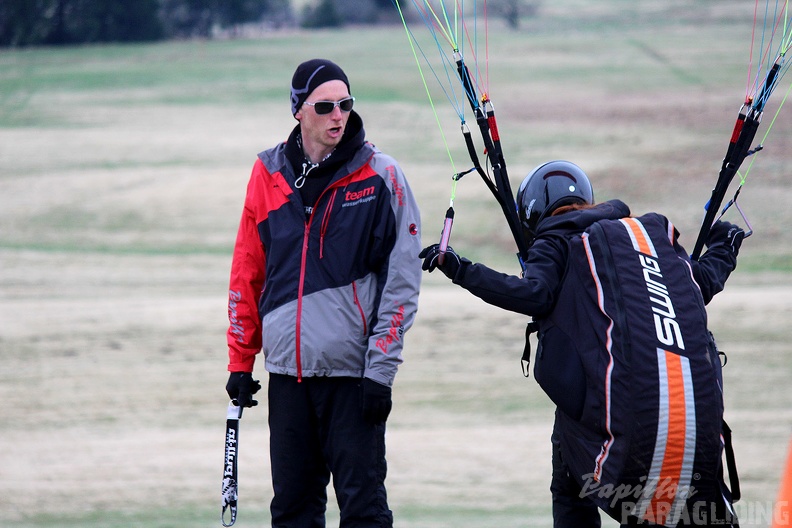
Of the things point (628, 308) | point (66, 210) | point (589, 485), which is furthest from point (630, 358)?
point (66, 210)

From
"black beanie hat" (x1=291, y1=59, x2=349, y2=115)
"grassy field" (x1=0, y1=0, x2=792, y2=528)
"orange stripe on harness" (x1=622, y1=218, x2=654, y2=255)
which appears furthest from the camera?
"grassy field" (x1=0, y1=0, x2=792, y2=528)

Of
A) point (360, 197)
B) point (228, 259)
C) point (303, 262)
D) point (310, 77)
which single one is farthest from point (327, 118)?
point (228, 259)

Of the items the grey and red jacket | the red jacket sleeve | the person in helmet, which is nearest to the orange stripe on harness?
the person in helmet

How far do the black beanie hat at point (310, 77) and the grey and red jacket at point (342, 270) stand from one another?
0.24 metres

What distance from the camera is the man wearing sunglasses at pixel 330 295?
3.40m

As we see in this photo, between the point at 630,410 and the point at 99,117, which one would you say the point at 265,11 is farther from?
the point at 630,410

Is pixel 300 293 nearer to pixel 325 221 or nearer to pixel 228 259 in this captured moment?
pixel 325 221

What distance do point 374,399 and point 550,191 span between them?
0.84 m

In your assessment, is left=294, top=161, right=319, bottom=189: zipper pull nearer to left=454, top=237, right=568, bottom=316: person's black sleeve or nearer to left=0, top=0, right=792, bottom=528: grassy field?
left=454, top=237, right=568, bottom=316: person's black sleeve

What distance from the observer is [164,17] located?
99.2ft

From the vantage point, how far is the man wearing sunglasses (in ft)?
11.1

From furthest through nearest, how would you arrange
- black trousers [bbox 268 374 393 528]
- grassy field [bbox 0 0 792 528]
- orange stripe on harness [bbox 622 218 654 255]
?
1. grassy field [bbox 0 0 792 528]
2. black trousers [bbox 268 374 393 528]
3. orange stripe on harness [bbox 622 218 654 255]

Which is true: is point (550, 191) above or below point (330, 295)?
above

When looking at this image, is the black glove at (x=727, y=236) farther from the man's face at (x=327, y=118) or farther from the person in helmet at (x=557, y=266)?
the man's face at (x=327, y=118)
